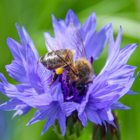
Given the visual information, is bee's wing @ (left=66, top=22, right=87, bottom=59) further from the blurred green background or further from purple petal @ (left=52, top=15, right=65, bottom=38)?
the blurred green background

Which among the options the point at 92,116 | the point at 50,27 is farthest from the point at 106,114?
the point at 50,27

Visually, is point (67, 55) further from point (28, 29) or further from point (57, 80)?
point (28, 29)

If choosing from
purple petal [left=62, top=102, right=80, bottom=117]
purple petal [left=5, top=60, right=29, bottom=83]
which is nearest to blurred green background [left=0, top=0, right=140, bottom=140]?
purple petal [left=5, top=60, right=29, bottom=83]

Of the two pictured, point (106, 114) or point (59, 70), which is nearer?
point (106, 114)

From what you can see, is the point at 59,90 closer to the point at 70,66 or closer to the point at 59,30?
the point at 70,66

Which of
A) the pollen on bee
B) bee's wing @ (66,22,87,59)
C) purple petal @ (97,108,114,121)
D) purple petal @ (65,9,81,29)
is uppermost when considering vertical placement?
purple petal @ (65,9,81,29)

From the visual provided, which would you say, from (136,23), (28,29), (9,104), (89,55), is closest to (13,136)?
(9,104)
